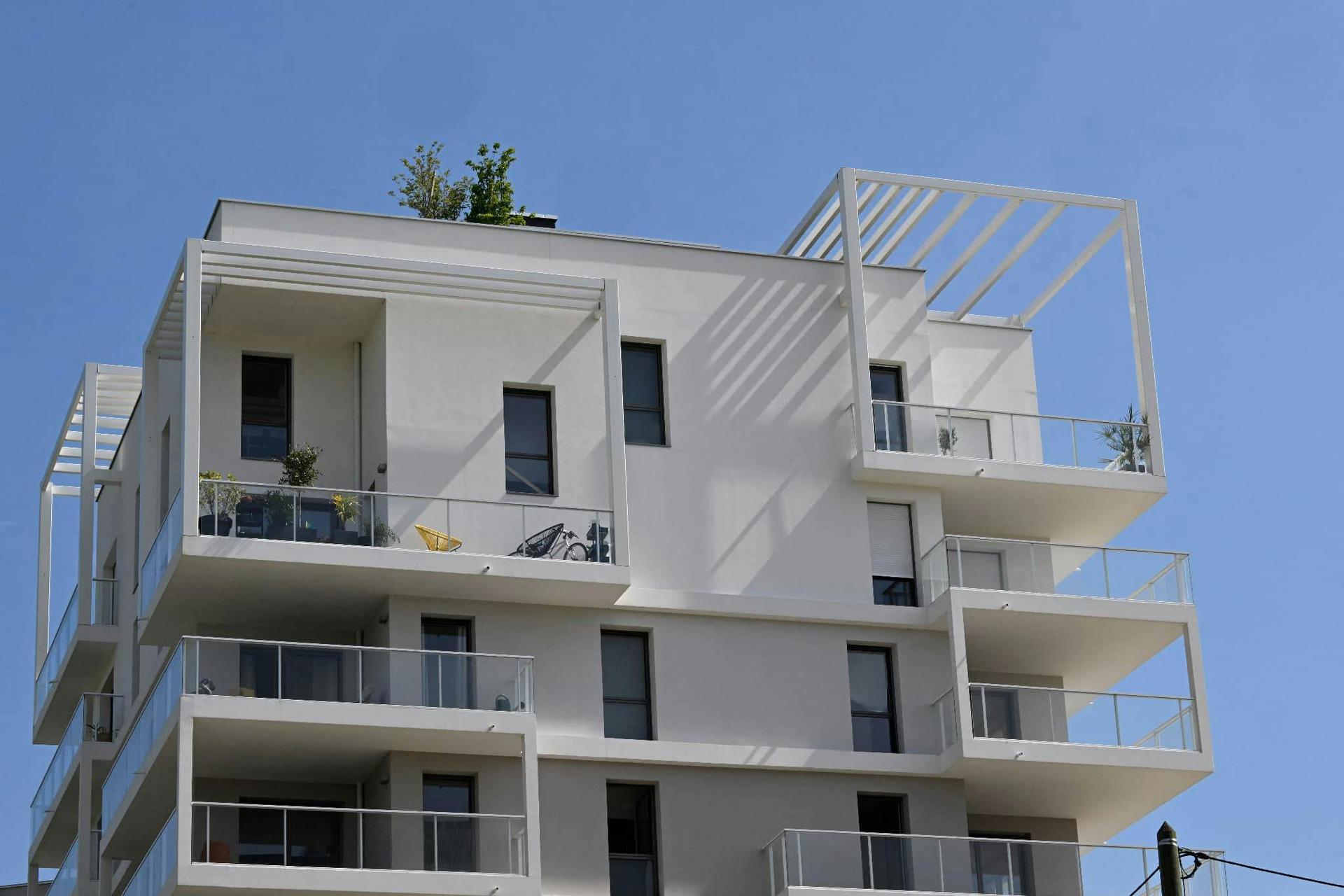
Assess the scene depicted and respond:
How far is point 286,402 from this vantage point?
3731cm

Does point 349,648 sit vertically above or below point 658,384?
below

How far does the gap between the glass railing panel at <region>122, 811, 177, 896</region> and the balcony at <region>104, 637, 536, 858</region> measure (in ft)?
4.11

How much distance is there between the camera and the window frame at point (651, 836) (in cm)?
3528

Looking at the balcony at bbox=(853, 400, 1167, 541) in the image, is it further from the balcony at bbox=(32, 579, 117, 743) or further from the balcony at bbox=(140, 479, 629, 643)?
the balcony at bbox=(32, 579, 117, 743)

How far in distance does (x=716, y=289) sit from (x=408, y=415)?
17.7 feet

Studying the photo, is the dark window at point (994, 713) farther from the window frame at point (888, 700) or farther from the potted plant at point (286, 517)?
the potted plant at point (286, 517)

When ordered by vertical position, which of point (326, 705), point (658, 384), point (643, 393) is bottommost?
point (326, 705)

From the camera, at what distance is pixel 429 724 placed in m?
33.8

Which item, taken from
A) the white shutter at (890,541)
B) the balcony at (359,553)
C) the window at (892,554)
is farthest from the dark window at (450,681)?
the white shutter at (890,541)

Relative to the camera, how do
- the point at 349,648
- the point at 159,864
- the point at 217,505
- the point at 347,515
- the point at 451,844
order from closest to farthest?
1. the point at 159,864
2. the point at 451,844
3. the point at 349,648
4. the point at 217,505
5. the point at 347,515

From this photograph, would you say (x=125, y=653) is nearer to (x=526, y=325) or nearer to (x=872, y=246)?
(x=526, y=325)

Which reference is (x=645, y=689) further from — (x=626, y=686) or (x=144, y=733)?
(x=144, y=733)

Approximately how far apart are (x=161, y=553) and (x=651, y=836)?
7.77 meters

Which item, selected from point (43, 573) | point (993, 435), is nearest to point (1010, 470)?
point (993, 435)
